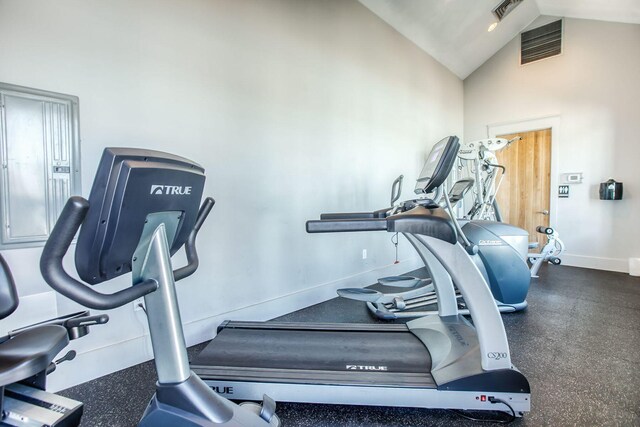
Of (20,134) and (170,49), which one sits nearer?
(20,134)

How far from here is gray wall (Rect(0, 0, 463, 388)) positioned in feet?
5.78

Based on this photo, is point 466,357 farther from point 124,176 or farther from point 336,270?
point 336,270

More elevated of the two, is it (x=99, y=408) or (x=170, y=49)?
(x=170, y=49)

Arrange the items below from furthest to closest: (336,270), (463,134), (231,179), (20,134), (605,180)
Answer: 1. (463,134)
2. (605,180)
3. (336,270)
4. (231,179)
5. (20,134)

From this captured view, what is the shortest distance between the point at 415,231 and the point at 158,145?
5.74ft

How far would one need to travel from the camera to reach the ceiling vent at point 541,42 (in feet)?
15.7

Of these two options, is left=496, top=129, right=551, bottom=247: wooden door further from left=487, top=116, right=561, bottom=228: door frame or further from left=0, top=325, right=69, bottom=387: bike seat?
left=0, top=325, right=69, bottom=387: bike seat

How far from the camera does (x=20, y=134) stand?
1596 mm

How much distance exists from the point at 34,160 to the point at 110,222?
133 centimetres

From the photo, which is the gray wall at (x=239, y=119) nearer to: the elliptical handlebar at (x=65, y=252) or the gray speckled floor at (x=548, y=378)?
the gray speckled floor at (x=548, y=378)

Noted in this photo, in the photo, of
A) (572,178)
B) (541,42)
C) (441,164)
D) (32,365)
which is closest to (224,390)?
(32,365)

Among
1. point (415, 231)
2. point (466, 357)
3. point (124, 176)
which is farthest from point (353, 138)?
point (124, 176)

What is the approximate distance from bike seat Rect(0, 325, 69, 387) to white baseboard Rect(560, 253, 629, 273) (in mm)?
6053

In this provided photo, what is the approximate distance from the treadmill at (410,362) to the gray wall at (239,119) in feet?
2.47
